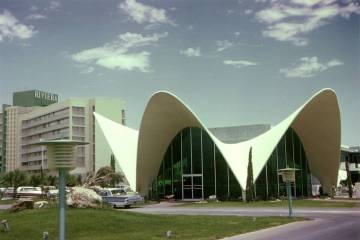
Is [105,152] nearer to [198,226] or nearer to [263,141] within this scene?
[263,141]

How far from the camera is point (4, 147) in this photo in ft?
419

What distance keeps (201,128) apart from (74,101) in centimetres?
6598

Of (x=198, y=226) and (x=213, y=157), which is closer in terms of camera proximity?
(x=198, y=226)

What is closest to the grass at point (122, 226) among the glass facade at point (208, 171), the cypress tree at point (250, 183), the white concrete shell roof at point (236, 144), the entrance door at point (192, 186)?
the cypress tree at point (250, 183)

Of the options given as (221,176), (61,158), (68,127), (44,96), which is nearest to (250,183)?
(221,176)

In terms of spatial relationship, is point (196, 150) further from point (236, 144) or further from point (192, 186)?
point (236, 144)

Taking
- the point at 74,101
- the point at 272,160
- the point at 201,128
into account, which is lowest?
the point at 272,160

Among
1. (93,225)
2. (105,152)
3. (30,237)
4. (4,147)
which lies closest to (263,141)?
(93,225)

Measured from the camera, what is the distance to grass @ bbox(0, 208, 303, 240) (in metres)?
16.1

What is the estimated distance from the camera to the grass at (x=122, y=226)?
16062 millimetres

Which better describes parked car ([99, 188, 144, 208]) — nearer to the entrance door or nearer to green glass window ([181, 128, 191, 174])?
the entrance door

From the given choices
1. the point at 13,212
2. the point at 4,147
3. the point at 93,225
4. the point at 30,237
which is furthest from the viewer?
the point at 4,147

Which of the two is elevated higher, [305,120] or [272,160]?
[305,120]

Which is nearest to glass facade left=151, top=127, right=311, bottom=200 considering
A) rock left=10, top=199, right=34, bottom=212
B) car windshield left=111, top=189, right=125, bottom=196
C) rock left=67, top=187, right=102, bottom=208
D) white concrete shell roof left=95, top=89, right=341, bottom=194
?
white concrete shell roof left=95, top=89, right=341, bottom=194
